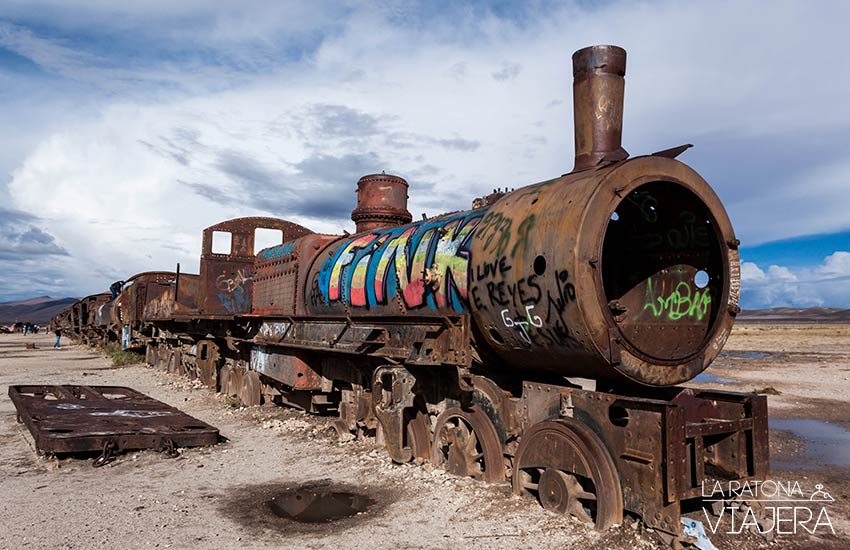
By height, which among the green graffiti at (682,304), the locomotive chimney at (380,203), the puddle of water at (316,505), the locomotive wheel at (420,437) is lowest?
the puddle of water at (316,505)

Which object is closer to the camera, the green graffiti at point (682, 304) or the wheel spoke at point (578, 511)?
the wheel spoke at point (578, 511)

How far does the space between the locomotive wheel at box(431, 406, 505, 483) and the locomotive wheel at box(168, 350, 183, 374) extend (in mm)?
13191

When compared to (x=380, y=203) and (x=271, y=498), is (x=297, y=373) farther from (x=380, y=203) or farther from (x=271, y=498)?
(x=271, y=498)

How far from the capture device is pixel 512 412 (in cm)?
573

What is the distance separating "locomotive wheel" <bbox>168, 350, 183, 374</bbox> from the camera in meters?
17.7

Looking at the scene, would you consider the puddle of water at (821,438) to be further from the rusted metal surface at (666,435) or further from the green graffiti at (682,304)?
the green graffiti at (682,304)

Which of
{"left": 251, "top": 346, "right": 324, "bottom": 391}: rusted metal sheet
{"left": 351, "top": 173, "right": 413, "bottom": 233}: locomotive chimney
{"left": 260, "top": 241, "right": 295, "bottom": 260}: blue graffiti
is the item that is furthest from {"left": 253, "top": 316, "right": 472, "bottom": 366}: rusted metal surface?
{"left": 351, "top": 173, "right": 413, "bottom": 233}: locomotive chimney

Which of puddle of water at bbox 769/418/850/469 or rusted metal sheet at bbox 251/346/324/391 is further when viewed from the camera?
rusted metal sheet at bbox 251/346/324/391

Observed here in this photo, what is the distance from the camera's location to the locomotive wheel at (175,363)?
17719 millimetres

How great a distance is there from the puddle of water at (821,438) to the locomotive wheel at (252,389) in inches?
339

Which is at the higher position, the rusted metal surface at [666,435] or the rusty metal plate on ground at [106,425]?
the rusted metal surface at [666,435]

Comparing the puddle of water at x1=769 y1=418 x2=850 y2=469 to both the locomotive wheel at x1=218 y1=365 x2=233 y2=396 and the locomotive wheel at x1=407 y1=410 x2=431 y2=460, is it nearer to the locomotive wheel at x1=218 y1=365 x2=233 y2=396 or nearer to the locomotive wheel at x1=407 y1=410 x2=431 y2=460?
the locomotive wheel at x1=407 y1=410 x2=431 y2=460

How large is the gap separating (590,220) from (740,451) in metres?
2.41

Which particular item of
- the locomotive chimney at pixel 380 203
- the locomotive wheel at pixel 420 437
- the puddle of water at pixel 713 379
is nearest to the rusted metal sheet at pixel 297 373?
the locomotive chimney at pixel 380 203
